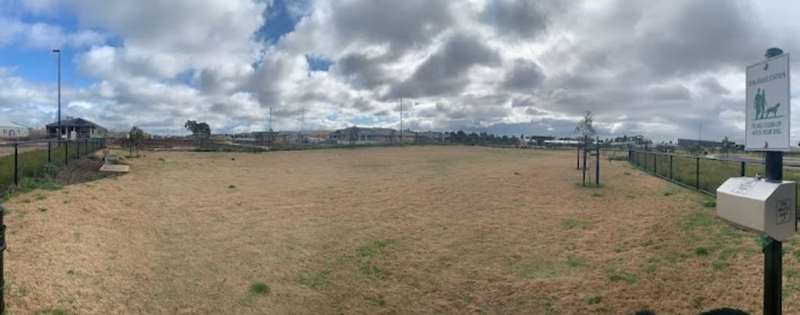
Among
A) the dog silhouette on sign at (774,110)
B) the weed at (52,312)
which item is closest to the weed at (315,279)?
the weed at (52,312)

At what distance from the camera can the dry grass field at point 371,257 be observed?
5.72m

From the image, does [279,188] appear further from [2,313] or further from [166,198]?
[2,313]

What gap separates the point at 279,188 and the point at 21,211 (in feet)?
27.9

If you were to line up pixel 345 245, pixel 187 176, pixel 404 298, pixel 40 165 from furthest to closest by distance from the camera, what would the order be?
pixel 187 176 → pixel 40 165 → pixel 345 245 → pixel 404 298

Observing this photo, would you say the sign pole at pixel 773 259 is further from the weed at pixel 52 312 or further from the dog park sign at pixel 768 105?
the weed at pixel 52 312

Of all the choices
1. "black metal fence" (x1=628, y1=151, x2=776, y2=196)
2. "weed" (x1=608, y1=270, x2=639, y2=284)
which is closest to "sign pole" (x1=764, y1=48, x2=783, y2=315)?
"weed" (x1=608, y1=270, x2=639, y2=284)

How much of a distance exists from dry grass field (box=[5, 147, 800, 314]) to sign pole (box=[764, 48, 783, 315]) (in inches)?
75.1

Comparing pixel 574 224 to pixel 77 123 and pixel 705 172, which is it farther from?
pixel 77 123

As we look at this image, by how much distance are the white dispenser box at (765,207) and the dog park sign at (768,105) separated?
249 millimetres

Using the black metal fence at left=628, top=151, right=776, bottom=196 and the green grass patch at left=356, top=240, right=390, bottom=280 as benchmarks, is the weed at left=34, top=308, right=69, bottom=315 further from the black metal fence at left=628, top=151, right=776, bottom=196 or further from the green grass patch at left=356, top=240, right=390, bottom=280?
the black metal fence at left=628, top=151, right=776, bottom=196

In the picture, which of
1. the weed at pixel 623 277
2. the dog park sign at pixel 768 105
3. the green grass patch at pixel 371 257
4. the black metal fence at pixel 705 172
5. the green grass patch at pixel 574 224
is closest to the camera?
the dog park sign at pixel 768 105

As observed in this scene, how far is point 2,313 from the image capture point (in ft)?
14.3

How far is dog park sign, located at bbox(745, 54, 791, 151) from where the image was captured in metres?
2.80

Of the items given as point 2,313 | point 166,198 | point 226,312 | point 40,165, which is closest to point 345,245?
point 226,312
